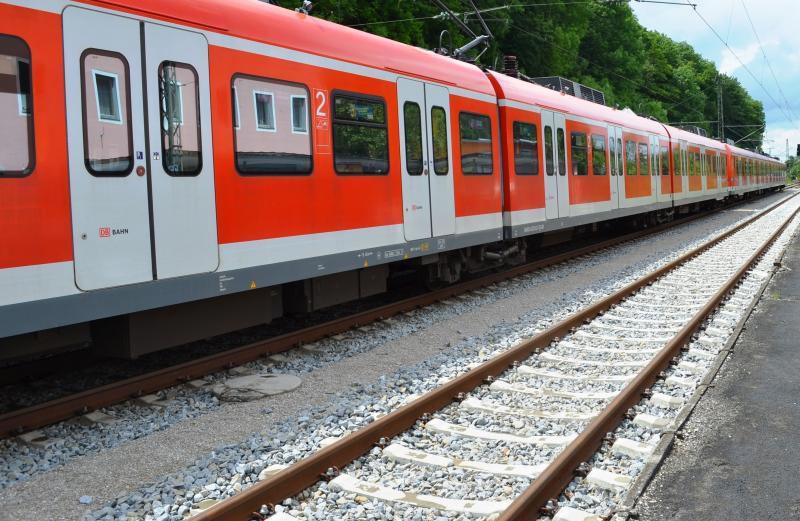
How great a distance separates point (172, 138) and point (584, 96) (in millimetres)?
13597

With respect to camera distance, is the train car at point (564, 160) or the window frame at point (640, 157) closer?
the train car at point (564, 160)

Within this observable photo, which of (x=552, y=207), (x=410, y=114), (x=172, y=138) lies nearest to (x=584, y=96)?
(x=552, y=207)

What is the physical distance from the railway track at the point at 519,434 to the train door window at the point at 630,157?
35.1 feet

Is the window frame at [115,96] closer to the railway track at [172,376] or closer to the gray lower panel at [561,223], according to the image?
the railway track at [172,376]

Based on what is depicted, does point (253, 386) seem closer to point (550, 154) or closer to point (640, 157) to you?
point (550, 154)

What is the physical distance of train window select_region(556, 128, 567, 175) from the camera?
46.2 ft

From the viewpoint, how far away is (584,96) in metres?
17.8

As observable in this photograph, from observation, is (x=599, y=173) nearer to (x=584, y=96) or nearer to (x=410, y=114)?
(x=584, y=96)

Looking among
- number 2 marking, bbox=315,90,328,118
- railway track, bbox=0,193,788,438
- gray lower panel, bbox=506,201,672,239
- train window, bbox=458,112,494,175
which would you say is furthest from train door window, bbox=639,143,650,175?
number 2 marking, bbox=315,90,328,118

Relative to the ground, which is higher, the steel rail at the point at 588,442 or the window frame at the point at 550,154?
the window frame at the point at 550,154

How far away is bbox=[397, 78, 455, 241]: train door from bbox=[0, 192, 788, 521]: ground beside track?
1247 mm

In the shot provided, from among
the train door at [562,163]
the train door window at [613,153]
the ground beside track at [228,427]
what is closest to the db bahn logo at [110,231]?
the ground beside track at [228,427]

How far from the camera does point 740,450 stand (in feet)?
16.1

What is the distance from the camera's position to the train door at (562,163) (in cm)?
1407
